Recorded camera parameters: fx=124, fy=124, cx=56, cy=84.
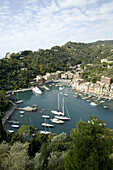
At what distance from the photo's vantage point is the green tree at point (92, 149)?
3010mm

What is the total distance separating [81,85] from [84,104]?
7392 mm

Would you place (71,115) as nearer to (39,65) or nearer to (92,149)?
(92,149)

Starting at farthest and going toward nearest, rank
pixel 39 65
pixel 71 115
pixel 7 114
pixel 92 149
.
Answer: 1. pixel 39 65
2. pixel 71 115
3. pixel 7 114
4. pixel 92 149

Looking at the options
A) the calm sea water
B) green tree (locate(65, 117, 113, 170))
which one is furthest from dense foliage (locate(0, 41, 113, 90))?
green tree (locate(65, 117, 113, 170))

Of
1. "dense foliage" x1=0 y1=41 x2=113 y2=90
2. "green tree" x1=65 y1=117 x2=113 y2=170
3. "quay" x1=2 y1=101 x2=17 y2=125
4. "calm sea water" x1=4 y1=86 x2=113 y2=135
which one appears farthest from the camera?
"dense foliage" x1=0 y1=41 x2=113 y2=90

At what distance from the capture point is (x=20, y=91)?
23.8 meters

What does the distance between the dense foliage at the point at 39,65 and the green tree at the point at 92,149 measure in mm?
21898

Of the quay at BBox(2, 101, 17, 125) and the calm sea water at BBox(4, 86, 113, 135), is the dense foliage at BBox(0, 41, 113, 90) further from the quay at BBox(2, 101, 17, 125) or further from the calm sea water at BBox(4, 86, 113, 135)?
the calm sea water at BBox(4, 86, 113, 135)

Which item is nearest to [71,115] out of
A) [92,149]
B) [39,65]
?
[92,149]

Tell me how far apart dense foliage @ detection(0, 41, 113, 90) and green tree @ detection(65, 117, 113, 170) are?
21.9 metres

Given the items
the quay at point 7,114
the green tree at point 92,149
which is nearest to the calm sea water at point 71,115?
the quay at point 7,114

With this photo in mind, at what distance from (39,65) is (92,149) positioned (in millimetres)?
37868

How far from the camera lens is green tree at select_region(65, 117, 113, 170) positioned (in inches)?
119

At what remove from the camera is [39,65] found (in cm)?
3959
